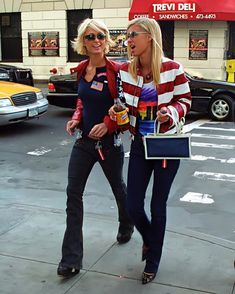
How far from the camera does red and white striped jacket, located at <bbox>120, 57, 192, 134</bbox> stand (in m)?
3.49

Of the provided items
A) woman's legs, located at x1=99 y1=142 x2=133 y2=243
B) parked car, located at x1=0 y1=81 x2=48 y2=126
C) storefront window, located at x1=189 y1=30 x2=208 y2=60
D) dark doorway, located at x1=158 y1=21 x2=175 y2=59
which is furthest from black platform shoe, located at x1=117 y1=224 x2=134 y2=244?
dark doorway, located at x1=158 y1=21 x2=175 y2=59

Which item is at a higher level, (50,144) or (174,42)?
(174,42)

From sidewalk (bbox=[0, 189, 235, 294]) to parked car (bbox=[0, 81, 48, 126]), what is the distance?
5.76 meters

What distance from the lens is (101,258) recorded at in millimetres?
4094

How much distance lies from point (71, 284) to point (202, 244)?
1313 millimetres

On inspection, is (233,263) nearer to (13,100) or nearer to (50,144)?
(50,144)

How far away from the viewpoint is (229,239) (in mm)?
4836

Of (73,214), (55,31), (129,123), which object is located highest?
(55,31)

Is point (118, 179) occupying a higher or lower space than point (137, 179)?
lower

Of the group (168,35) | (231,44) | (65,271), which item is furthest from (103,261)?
(168,35)

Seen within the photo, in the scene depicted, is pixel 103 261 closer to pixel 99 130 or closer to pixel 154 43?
pixel 99 130

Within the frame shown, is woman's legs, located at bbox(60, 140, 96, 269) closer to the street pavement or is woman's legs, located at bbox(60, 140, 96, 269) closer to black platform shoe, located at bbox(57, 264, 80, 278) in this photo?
black platform shoe, located at bbox(57, 264, 80, 278)

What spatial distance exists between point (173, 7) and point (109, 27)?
10.1 ft

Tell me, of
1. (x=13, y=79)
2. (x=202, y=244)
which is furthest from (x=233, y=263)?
(x=13, y=79)
